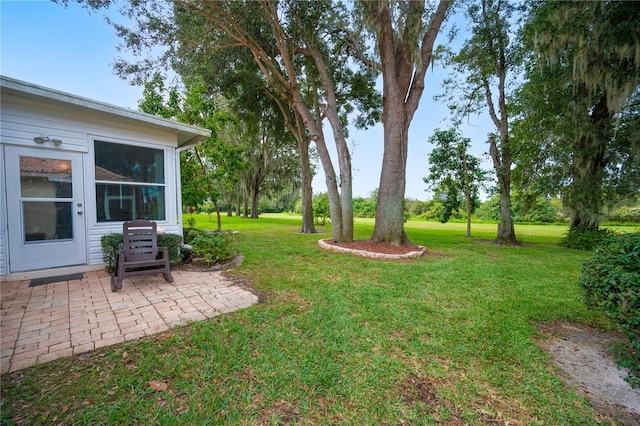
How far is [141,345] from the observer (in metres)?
2.24

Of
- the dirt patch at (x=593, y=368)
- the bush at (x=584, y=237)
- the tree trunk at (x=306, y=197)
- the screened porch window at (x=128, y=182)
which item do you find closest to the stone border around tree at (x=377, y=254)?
the dirt patch at (x=593, y=368)

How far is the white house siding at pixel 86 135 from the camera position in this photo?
3.84m

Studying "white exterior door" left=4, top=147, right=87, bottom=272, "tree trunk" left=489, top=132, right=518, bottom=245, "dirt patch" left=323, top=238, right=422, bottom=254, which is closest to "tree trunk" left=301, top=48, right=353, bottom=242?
"dirt patch" left=323, top=238, right=422, bottom=254

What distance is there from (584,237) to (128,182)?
47.7ft

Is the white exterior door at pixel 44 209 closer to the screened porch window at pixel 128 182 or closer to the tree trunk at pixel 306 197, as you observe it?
the screened porch window at pixel 128 182

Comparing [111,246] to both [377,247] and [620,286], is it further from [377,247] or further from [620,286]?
Result: [620,286]

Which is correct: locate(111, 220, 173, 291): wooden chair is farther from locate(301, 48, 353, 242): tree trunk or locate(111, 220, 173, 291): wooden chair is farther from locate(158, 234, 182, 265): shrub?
locate(301, 48, 353, 242): tree trunk

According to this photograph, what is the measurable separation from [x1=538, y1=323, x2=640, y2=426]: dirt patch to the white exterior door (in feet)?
22.7

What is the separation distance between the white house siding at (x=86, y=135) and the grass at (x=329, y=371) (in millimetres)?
3443

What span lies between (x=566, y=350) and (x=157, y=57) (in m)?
10.5

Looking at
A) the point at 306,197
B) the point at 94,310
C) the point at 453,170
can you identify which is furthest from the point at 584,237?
the point at 94,310

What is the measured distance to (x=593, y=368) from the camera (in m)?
2.13

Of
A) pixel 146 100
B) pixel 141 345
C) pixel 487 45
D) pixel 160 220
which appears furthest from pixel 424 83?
pixel 146 100

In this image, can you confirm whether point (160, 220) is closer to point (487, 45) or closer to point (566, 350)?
point (566, 350)
